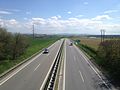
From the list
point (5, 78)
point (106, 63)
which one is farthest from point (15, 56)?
point (5, 78)

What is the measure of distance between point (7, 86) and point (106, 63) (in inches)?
752

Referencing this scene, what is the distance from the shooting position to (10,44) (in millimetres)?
47312

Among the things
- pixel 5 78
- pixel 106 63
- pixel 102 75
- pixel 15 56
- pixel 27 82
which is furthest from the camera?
pixel 15 56

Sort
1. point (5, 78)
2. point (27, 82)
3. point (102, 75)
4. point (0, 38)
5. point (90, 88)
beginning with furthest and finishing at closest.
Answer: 1. point (0, 38)
2. point (102, 75)
3. point (5, 78)
4. point (27, 82)
5. point (90, 88)

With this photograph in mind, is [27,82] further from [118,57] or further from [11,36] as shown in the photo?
[11,36]

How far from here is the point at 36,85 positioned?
21438mm

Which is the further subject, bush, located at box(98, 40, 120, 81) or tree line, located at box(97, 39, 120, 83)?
bush, located at box(98, 40, 120, 81)

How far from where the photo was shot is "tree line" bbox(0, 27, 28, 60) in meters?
45.6

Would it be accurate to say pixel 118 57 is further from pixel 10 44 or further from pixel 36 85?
pixel 10 44

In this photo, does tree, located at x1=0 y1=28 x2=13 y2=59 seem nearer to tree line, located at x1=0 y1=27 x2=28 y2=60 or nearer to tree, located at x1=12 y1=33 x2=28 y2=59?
tree line, located at x1=0 y1=27 x2=28 y2=60

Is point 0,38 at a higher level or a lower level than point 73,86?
higher

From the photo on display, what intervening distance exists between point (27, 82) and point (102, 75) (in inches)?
382

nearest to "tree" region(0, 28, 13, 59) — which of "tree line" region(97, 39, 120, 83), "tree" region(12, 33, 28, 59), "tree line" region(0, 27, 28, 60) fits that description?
"tree line" region(0, 27, 28, 60)

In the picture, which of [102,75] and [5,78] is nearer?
[5,78]
